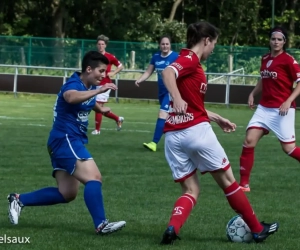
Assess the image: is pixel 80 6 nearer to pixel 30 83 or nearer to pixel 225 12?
pixel 225 12

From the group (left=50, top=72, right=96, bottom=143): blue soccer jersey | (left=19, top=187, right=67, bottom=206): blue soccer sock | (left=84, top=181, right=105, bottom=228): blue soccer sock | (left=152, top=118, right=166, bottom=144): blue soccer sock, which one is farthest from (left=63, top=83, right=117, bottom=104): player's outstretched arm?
(left=152, top=118, right=166, bottom=144): blue soccer sock

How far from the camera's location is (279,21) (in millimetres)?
57688

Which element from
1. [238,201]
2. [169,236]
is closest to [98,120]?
[238,201]

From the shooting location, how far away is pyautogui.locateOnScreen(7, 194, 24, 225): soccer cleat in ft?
25.1

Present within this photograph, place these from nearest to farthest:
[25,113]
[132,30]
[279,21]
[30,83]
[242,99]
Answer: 1. [25,113]
2. [242,99]
3. [30,83]
4. [132,30]
5. [279,21]

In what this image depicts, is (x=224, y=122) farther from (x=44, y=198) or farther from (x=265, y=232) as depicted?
(x=44, y=198)

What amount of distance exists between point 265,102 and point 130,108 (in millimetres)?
16566

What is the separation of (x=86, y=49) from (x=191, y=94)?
3265 cm

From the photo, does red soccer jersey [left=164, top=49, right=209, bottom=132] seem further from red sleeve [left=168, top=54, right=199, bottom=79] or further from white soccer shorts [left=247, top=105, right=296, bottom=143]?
white soccer shorts [left=247, top=105, right=296, bottom=143]

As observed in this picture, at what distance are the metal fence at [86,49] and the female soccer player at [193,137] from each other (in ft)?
96.4

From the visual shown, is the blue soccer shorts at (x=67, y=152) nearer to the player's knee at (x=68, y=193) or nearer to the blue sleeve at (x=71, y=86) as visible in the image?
the player's knee at (x=68, y=193)

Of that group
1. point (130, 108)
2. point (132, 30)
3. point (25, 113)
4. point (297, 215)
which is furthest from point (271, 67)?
point (132, 30)

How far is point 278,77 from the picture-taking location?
1019 cm

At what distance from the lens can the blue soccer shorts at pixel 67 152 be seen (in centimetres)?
739
